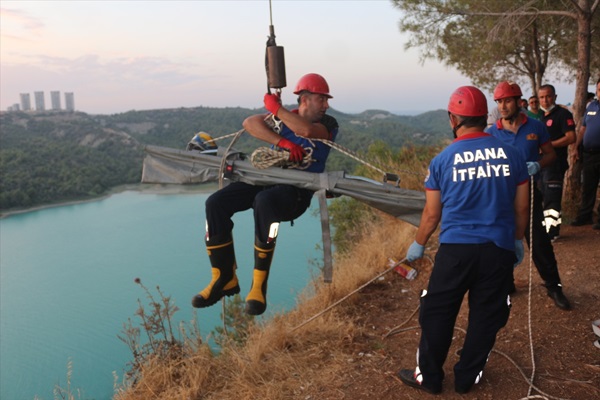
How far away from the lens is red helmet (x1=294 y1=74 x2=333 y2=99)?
10.8 ft

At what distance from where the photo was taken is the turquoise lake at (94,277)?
22219 millimetres

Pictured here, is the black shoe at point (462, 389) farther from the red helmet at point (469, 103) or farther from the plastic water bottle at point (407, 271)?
the plastic water bottle at point (407, 271)

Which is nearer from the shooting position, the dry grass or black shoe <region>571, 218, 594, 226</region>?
the dry grass

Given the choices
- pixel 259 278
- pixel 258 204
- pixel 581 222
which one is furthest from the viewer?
pixel 581 222

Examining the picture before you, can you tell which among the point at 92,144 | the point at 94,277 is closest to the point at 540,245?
the point at 94,277

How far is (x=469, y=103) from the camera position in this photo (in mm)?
2578

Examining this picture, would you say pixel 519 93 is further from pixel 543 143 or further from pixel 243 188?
pixel 243 188

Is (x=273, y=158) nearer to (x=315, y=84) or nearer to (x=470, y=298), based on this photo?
(x=315, y=84)

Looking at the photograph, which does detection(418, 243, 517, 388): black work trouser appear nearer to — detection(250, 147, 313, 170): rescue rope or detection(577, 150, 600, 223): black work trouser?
detection(250, 147, 313, 170): rescue rope

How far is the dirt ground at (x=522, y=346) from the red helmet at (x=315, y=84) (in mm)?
2290

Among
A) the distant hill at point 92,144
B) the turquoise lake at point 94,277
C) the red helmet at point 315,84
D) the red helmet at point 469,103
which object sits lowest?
the turquoise lake at point 94,277

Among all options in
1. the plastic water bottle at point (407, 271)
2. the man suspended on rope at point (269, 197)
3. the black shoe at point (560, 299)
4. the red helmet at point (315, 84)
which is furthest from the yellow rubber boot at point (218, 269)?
the plastic water bottle at point (407, 271)

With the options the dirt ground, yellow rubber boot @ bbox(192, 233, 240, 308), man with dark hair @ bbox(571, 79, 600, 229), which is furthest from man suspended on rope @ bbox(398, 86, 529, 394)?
man with dark hair @ bbox(571, 79, 600, 229)

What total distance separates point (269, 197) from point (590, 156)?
4642 mm
